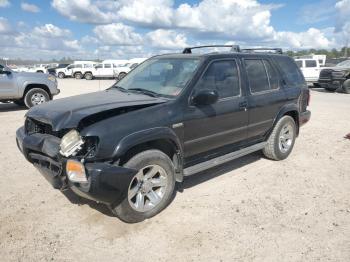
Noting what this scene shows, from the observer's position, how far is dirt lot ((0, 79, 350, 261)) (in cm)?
325

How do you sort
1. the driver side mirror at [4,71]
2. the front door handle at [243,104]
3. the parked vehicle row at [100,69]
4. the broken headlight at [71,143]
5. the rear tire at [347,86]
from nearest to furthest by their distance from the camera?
the broken headlight at [71,143]
the front door handle at [243,104]
the driver side mirror at [4,71]
the rear tire at [347,86]
the parked vehicle row at [100,69]

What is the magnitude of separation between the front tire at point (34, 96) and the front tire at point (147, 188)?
28.9 ft

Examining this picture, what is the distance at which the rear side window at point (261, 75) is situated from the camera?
16.6ft

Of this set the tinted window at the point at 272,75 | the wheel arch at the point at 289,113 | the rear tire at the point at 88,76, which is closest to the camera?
the tinted window at the point at 272,75

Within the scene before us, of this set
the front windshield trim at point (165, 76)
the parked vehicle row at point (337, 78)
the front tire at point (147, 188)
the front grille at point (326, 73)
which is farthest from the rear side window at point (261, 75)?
the front grille at point (326, 73)

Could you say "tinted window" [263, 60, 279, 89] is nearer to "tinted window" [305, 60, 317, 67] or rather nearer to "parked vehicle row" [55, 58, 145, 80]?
"tinted window" [305, 60, 317, 67]

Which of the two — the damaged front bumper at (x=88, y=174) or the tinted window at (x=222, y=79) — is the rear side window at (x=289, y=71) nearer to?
the tinted window at (x=222, y=79)

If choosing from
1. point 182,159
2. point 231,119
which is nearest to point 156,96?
point 182,159

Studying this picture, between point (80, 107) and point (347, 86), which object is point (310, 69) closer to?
point (347, 86)

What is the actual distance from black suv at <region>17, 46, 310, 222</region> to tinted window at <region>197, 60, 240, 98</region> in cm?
1

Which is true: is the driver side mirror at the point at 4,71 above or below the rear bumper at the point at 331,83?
above

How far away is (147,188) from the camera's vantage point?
382 cm

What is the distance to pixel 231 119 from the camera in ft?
15.3

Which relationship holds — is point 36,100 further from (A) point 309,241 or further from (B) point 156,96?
(A) point 309,241
